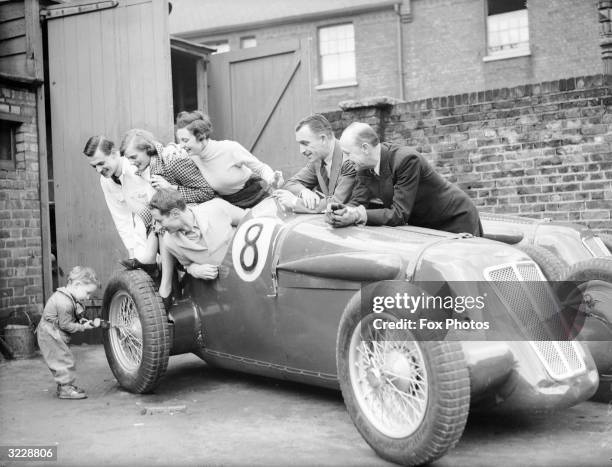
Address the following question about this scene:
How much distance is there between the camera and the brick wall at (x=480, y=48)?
18.2 metres

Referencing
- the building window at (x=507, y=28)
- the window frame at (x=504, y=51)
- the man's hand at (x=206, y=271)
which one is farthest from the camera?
the building window at (x=507, y=28)

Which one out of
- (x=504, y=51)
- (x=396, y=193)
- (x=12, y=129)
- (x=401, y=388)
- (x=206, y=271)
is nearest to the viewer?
(x=401, y=388)

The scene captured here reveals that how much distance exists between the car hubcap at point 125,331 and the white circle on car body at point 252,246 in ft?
2.87

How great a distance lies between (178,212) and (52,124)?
11.5ft

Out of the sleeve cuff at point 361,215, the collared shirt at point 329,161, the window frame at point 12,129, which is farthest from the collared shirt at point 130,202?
the window frame at point 12,129

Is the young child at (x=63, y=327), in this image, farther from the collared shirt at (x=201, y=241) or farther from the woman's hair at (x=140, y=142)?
the woman's hair at (x=140, y=142)

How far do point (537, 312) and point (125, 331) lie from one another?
9.17 ft

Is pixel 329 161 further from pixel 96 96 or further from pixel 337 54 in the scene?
pixel 337 54

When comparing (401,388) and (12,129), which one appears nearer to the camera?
(401,388)

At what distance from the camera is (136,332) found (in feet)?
16.8

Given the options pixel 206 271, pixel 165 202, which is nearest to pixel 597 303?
pixel 206 271

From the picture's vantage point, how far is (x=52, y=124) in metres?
7.79

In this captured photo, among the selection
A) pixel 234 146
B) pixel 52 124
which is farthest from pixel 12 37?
pixel 234 146

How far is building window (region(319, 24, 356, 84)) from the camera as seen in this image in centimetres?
2108
